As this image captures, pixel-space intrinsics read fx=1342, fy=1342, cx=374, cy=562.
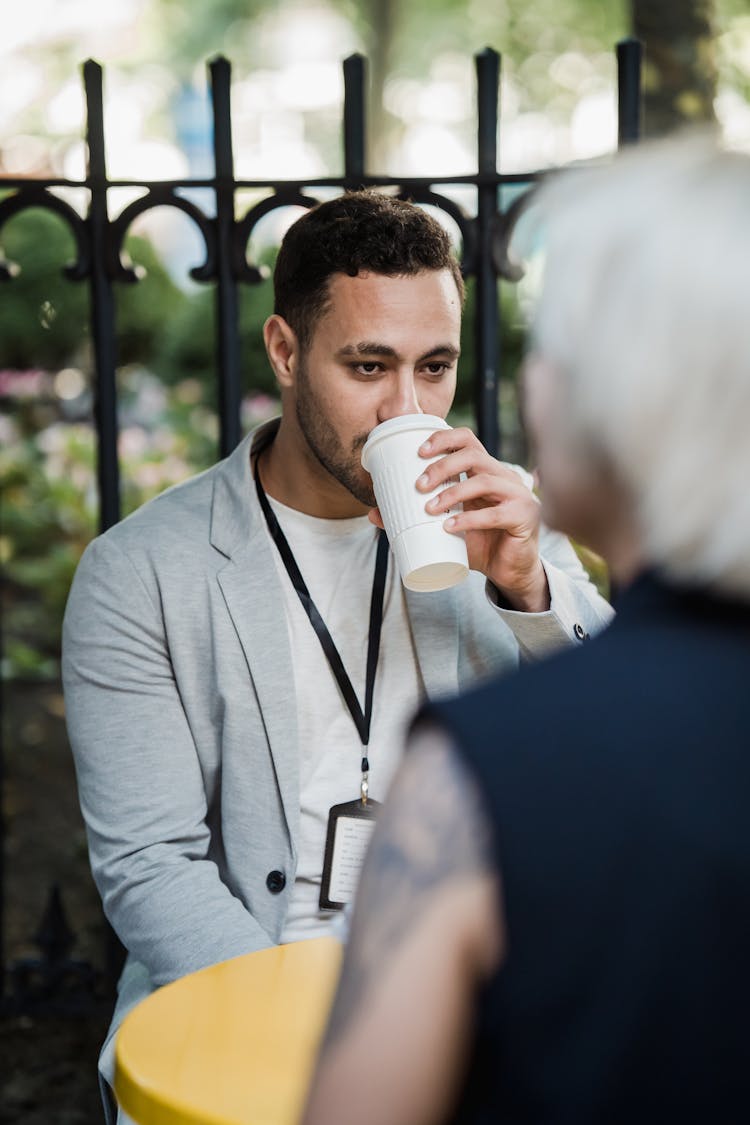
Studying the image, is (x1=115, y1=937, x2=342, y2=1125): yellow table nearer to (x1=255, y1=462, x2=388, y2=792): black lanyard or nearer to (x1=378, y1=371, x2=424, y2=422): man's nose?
(x1=255, y1=462, x2=388, y2=792): black lanyard

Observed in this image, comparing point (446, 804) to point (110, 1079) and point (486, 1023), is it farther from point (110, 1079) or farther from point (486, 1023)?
point (110, 1079)

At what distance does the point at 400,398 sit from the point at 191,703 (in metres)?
0.67

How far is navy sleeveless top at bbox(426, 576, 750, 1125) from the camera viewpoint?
3.07 ft

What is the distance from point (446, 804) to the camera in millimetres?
960

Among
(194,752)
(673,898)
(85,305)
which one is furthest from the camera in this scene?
(85,305)

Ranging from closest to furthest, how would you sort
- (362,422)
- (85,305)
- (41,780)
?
(362,422), (41,780), (85,305)

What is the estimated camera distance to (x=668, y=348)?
3.25ft

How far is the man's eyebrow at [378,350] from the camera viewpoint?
2461 millimetres

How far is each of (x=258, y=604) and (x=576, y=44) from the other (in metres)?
12.6

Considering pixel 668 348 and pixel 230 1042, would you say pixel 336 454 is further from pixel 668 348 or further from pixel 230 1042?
pixel 668 348

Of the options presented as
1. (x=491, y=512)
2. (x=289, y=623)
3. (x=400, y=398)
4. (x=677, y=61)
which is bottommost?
(x=289, y=623)

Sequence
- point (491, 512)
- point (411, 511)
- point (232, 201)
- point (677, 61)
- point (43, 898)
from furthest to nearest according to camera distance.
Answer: point (43, 898), point (677, 61), point (232, 201), point (491, 512), point (411, 511)

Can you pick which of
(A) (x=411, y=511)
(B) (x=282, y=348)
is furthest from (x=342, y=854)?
(B) (x=282, y=348)

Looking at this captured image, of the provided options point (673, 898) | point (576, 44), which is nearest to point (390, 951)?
point (673, 898)
